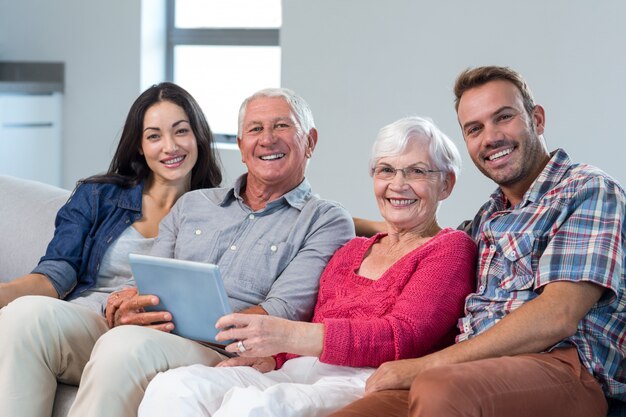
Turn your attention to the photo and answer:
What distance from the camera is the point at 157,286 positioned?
2.23 meters

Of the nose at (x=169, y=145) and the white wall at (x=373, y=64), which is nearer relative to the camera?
the nose at (x=169, y=145)

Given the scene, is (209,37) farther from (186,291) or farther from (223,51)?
(186,291)

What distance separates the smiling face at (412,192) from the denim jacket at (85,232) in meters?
0.90

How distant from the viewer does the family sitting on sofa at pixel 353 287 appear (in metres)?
1.94

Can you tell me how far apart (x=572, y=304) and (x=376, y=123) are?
8.78 ft

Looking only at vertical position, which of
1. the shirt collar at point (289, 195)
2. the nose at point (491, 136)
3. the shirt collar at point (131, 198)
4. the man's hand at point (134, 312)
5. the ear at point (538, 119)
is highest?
the ear at point (538, 119)

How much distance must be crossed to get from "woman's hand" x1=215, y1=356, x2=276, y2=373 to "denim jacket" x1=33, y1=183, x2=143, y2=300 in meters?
0.73

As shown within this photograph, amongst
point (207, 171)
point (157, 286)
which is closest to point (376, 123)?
point (207, 171)

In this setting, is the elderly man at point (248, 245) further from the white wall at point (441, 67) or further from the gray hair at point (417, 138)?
the white wall at point (441, 67)

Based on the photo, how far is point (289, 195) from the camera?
258cm

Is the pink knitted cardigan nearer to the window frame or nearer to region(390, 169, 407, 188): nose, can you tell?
region(390, 169, 407, 188): nose

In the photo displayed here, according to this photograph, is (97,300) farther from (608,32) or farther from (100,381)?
(608,32)

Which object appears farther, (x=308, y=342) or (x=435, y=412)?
(x=308, y=342)

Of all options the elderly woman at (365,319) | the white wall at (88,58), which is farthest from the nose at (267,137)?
the white wall at (88,58)
